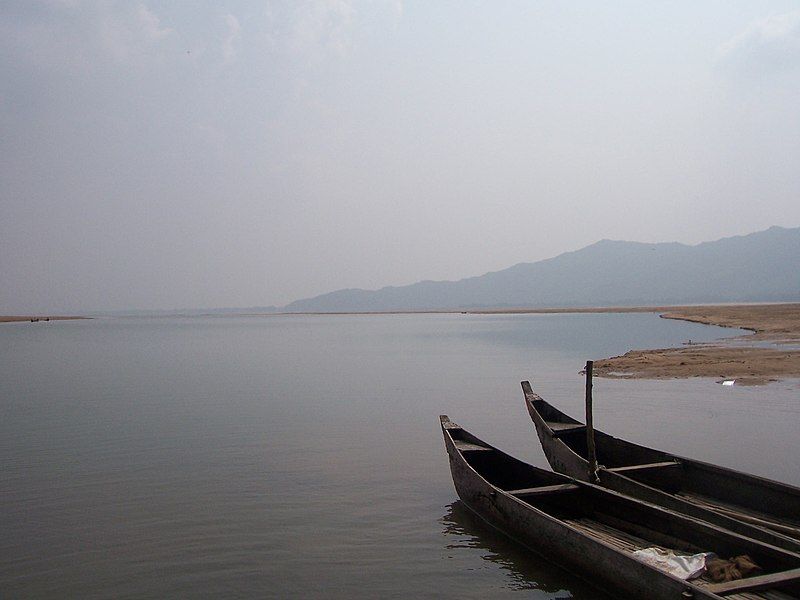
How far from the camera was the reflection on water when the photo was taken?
9047 mm

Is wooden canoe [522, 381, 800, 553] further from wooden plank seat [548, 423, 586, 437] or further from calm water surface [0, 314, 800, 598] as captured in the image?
calm water surface [0, 314, 800, 598]


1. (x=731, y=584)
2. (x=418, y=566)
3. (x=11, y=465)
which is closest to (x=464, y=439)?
(x=418, y=566)

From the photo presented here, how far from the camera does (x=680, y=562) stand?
828 cm

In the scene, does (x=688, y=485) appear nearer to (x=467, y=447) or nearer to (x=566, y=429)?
(x=566, y=429)

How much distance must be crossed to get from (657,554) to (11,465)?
1429cm

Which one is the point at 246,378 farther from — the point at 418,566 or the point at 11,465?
the point at 418,566

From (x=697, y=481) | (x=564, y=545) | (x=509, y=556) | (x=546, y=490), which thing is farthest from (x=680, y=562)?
(x=697, y=481)

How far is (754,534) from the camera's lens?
8.56 meters

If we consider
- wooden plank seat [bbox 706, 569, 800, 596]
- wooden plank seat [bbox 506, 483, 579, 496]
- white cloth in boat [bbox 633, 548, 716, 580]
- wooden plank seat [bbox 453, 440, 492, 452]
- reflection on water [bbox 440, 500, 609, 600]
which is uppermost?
wooden plank seat [bbox 453, 440, 492, 452]

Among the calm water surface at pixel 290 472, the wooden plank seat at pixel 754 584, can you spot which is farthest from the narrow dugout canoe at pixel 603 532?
the calm water surface at pixel 290 472

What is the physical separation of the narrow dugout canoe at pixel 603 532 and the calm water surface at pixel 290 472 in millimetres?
509

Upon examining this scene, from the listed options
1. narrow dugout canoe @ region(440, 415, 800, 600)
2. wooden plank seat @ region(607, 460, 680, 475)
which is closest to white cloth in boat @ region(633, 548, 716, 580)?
narrow dugout canoe @ region(440, 415, 800, 600)

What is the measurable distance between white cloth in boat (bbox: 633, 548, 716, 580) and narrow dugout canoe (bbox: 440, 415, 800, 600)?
13cm

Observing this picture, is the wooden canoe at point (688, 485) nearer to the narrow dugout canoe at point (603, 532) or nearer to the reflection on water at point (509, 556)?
the narrow dugout canoe at point (603, 532)
